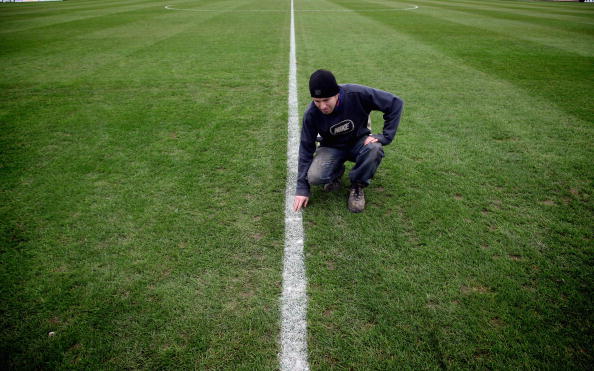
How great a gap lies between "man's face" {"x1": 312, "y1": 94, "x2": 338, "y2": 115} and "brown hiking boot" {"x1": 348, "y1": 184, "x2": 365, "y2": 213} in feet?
2.54

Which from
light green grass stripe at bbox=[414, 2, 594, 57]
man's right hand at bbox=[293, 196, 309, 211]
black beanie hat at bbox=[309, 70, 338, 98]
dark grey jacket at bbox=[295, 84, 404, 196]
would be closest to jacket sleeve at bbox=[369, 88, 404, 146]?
dark grey jacket at bbox=[295, 84, 404, 196]

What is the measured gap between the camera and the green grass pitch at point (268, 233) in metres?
1.92

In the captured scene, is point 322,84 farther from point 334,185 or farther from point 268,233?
point 268,233

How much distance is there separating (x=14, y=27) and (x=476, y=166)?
18.2 meters

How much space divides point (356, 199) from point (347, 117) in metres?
0.75

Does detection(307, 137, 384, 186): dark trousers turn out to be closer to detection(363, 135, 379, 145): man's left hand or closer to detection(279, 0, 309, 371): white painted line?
detection(363, 135, 379, 145): man's left hand

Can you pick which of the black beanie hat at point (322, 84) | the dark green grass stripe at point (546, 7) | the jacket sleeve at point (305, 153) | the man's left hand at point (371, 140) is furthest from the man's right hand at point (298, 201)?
the dark green grass stripe at point (546, 7)

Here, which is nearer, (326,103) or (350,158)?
(326,103)

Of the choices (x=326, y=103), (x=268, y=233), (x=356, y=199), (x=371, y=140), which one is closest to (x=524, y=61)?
(x=371, y=140)

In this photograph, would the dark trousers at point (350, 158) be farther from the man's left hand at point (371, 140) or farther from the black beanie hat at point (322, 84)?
the black beanie hat at point (322, 84)

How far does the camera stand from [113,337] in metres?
1.96

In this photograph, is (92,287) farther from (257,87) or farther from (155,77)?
(155,77)

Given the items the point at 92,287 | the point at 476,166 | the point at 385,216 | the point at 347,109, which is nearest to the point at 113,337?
the point at 92,287

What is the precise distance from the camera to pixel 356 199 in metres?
3.04
